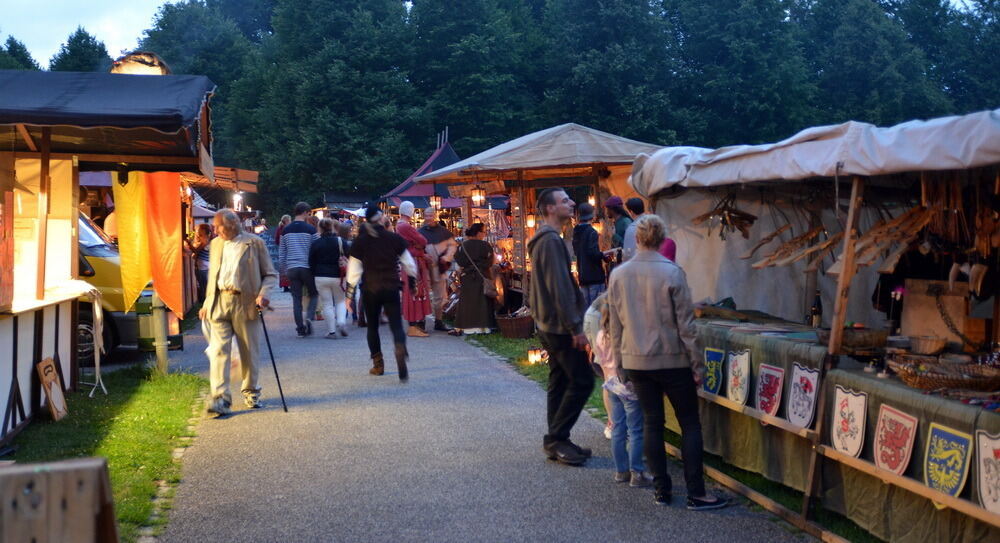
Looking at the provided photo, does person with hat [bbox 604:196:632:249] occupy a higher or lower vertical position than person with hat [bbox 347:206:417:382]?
higher

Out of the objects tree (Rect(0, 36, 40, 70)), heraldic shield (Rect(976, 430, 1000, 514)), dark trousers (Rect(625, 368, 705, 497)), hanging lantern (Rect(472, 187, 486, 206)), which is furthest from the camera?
tree (Rect(0, 36, 40, 70))

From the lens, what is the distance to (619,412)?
6859 millimetres

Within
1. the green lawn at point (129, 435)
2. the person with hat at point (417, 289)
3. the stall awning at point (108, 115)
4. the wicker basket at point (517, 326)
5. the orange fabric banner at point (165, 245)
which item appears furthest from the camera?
the person with hat at point (417, 289)

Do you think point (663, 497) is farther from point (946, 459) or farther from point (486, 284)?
point (486, 284)

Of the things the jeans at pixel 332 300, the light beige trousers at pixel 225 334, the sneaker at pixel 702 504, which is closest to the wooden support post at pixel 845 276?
the sneaker at pixel 702 504

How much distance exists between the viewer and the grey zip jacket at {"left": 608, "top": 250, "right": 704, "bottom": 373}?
19.5 feet

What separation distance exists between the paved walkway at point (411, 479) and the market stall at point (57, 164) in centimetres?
173

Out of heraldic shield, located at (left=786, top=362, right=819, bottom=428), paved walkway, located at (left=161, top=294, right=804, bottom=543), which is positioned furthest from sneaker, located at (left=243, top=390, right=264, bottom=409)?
heraldic shield, located at (left=786, top=362, right=819, bottom=428)

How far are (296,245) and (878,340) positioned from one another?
11.4 meters

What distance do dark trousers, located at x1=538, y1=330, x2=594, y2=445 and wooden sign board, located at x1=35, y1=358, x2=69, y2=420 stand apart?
459cm

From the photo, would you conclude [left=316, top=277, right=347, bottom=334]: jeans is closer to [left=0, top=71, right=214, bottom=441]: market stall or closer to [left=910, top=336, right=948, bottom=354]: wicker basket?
[left=0, top=71, right=214, bottom=441]: market stall

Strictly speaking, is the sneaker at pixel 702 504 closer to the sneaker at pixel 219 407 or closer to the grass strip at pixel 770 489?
the grass strip at pixel 770 489

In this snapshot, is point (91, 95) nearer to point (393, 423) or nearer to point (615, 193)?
point (393, 423)

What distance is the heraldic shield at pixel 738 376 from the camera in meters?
6.54
